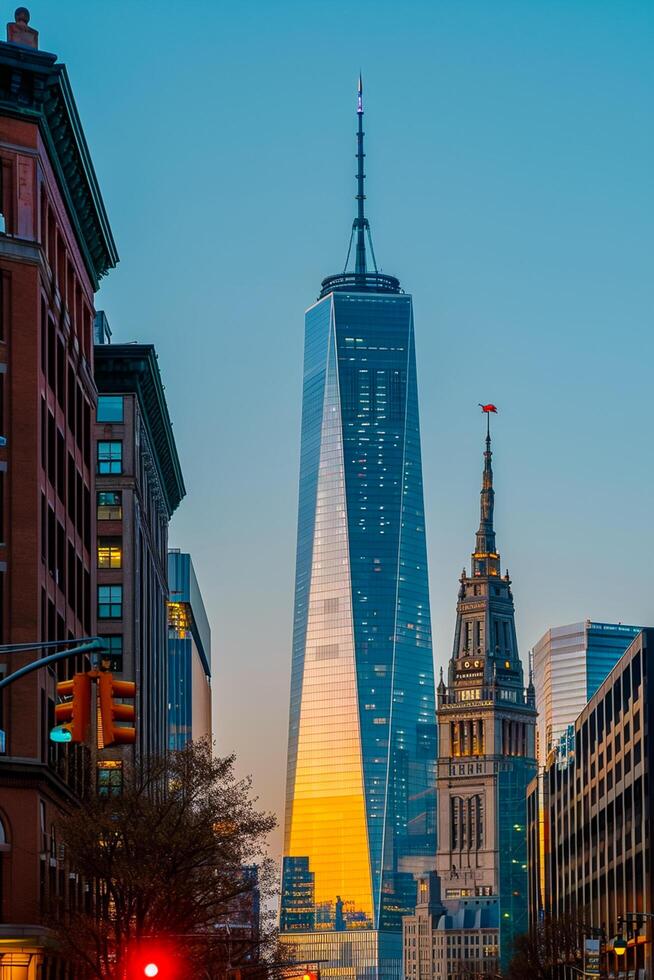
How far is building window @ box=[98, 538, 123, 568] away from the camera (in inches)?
5546

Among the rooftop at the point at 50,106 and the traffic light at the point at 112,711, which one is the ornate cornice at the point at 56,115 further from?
the traffic light at the point at 112,711

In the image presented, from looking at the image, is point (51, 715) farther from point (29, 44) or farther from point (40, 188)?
point (29, 44)

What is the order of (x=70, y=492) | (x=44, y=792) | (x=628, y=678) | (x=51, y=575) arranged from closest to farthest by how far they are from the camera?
1. (x=44, y=792)
2. (x=51, y=575)
3. (x=70, y=492)
4. (x=628, y=678)

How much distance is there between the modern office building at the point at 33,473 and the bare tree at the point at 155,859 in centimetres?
134

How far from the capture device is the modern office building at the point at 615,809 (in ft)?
417

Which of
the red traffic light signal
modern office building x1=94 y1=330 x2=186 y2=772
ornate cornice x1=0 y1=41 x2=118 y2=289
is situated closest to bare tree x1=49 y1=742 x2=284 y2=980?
the red traffic light signal

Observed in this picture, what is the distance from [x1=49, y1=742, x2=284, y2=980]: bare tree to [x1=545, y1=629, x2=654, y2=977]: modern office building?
32.3 metres

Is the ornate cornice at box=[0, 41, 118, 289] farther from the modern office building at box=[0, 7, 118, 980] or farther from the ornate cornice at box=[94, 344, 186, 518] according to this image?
the ornate cornice at box=[94, 344, 186, 518]

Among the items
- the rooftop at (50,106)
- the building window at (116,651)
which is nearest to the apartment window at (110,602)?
the building window at (116,651)

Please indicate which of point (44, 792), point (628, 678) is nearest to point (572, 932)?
point (628, 678)

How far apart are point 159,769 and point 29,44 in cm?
3036

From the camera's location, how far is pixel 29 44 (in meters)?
79.2

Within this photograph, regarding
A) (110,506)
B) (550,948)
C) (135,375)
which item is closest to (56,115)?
(110,506)

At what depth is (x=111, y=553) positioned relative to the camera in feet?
463
